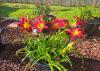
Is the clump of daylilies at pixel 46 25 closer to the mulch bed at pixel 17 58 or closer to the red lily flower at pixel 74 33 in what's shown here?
the red lily flower at pixel 74 33

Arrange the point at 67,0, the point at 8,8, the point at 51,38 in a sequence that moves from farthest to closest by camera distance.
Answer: the point at 67,0
the point at 8,8
the point at 51,38

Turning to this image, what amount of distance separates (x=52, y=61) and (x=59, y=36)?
901 mm

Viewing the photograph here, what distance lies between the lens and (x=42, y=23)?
21.6 feet

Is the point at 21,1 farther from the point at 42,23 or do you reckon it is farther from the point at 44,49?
the point at 44,49

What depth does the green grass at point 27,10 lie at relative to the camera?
11188mm

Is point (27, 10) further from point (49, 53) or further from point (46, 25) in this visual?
point (49, 53)

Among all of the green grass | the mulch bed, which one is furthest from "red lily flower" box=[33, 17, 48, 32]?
the green grass

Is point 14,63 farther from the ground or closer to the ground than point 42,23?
closer to the ground

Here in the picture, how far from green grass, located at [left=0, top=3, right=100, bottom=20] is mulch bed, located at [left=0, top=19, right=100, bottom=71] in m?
3.24

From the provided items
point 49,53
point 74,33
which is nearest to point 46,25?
point 74,33

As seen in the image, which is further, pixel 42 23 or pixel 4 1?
pixel 4 1

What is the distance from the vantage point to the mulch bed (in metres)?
5.40

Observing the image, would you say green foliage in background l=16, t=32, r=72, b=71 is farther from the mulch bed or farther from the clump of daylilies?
the clump of daylilies

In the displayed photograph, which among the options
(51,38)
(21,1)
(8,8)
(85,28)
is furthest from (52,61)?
(21,1)
